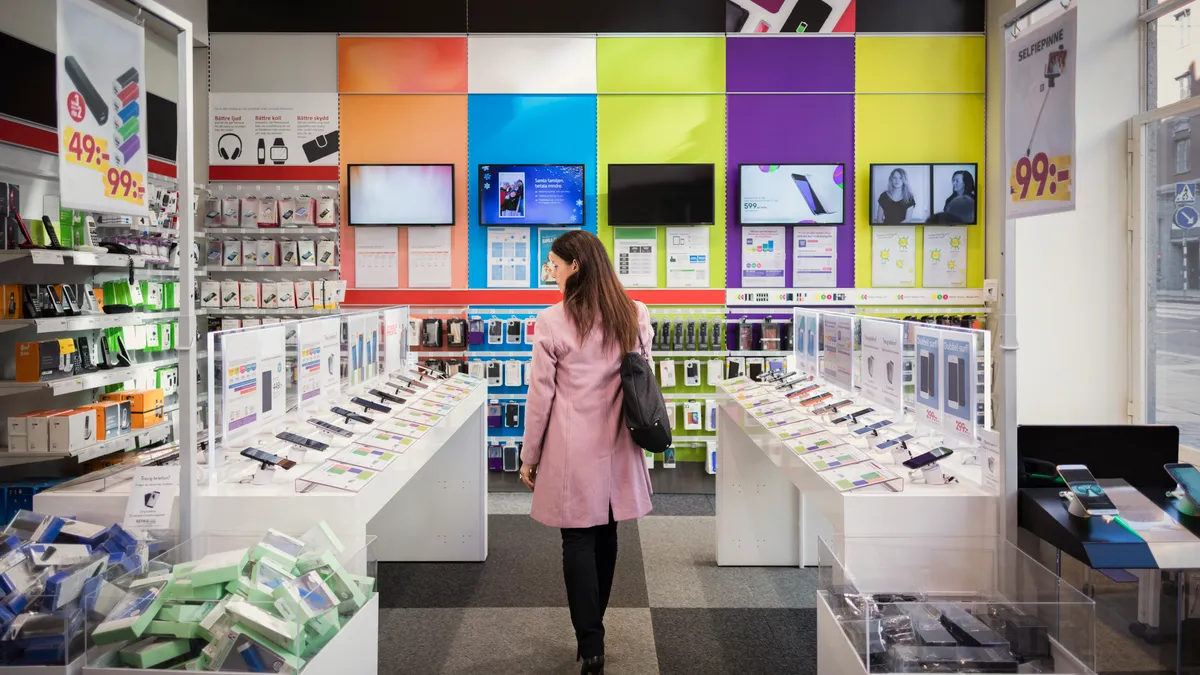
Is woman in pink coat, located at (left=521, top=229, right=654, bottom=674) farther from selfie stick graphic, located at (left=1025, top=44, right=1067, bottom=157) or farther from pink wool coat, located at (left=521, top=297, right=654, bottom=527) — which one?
selfie stick graphic, located at (left=1025, top=44, right=1067, bottom=157)

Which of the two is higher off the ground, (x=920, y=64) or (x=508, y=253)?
(x=920, y=64)

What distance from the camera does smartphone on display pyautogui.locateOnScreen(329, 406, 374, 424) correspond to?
349 cm

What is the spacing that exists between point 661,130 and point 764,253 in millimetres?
1258

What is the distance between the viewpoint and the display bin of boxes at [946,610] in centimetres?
197

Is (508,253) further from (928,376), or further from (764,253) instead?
(928,376)

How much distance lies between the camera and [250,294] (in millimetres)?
6352

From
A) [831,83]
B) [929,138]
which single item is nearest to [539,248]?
[831,83]

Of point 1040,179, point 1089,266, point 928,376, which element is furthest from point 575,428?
point 1089,266

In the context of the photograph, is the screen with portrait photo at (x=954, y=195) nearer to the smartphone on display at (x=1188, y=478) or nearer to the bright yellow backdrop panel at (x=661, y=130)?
the bright yellow backdrop panel at (x=661, y=130)

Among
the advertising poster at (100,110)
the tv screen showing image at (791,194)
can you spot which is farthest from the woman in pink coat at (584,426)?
the tv screen showing image at (791,194)

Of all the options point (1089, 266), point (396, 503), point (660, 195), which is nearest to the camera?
point (396, 503)

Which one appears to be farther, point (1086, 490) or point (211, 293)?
point (211, 293)

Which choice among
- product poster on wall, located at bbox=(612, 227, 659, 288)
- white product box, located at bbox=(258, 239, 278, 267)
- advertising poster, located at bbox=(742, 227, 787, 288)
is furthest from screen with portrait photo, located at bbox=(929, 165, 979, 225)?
white product box, located at bbox=(258, 239, 278, 267)

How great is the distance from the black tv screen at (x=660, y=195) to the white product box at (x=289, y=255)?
247 cm
